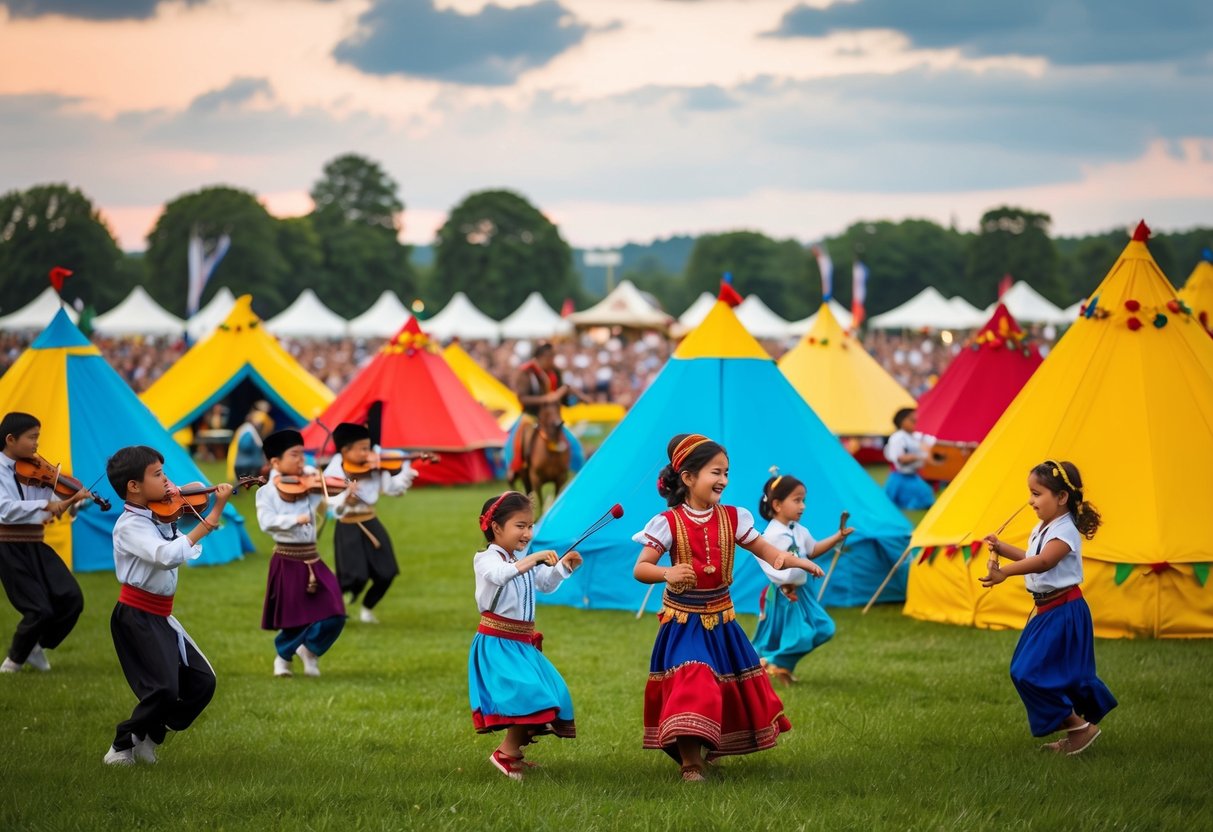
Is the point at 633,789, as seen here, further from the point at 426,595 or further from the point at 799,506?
the point at 426,595

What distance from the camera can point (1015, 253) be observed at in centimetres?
9781

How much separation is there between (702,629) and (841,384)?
20.4 metres

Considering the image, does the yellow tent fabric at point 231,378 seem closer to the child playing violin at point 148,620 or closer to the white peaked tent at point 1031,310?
the child playing violin at point 148,620

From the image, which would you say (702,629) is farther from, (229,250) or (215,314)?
(229,250)

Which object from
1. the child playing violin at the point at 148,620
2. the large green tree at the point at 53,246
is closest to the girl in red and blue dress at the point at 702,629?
the child playing violin at the point at 148,620

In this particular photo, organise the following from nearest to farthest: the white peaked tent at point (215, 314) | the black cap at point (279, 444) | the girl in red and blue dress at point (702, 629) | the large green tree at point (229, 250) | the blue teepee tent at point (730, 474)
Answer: the girl in red and blue dress at point (702, 629) < the black cap at point (279, 444) < the blue teepee tent at point (730, 474) < the white peaked tent at point (215, 314) < the large green tree at point (229, 250)

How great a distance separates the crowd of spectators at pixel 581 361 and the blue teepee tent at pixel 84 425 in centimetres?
2054

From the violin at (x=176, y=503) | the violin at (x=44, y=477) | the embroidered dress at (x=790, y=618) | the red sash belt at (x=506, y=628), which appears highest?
the violin at (x=176, y=503)

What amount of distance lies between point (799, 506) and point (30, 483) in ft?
17.1

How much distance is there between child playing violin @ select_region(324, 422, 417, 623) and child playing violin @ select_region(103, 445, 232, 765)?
3.95 metres

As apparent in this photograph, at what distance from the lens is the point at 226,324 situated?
25281 millimetres

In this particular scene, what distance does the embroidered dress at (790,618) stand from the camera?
908 cm

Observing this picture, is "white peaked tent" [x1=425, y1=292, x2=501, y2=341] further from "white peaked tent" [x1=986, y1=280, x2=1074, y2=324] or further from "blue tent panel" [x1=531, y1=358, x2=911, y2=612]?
"blue tent panel" [x1=531, y1=358, x2=911, y2=612]

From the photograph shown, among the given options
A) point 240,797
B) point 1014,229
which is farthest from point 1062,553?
Answer: point 1014,229
